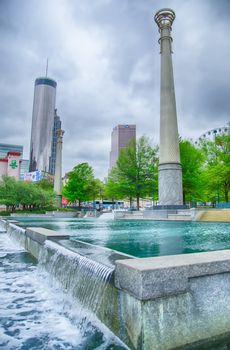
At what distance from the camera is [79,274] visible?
4262 mm

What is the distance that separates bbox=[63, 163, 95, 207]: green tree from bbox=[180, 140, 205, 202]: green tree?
22660 millimetres

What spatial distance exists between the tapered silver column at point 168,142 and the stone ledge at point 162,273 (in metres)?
26.0

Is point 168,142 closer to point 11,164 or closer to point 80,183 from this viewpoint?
point 80,183

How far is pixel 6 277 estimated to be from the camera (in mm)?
5797

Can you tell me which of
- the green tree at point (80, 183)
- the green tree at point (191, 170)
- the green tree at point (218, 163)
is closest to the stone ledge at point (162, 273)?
the green tree at point (218, 163)

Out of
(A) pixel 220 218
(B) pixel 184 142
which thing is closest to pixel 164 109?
(B) pixel 184 142

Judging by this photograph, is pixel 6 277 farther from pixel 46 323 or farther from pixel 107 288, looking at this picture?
pixel 107 288

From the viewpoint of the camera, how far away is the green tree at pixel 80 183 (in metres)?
52.8

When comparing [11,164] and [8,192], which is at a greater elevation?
[11,164]

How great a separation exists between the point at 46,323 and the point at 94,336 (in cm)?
86

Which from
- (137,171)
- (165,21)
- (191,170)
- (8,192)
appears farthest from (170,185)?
(8,192)

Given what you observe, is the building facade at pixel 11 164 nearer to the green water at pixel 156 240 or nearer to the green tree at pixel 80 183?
the green tree at pixel 80 183

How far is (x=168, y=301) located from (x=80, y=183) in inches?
1986

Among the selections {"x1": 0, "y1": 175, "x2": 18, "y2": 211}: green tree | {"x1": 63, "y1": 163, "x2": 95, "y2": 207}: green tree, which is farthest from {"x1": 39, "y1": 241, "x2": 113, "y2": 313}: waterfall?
{"x1": 63, "y1": 163, "x2": 95, "y2": 207}: green tree
